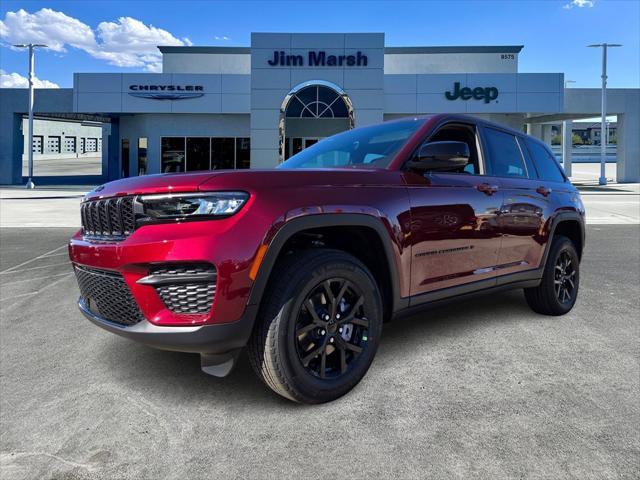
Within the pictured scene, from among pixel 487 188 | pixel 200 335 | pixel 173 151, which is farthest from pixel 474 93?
pixel 200 335

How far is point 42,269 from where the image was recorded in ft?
22.9

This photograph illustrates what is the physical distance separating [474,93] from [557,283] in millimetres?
27949

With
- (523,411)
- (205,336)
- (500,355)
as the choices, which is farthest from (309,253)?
(500,355)

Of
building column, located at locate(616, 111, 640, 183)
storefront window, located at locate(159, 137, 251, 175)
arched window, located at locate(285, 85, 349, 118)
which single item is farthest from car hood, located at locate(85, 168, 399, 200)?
building column, located at locate(616, 111, 640, 183)

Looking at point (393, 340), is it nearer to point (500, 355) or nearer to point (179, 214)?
point (500, 355)

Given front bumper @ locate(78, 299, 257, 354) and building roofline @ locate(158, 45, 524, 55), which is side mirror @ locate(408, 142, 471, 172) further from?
building roofline @ locate(158, 45, 524, 55)

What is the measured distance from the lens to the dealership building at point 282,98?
27.0 meters

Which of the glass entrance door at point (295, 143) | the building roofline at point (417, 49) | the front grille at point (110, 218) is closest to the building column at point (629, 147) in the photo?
the building roofline at point (417, 49)

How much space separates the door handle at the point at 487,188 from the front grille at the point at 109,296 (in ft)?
8.29

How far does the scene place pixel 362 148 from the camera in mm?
3732

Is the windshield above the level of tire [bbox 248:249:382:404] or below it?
above

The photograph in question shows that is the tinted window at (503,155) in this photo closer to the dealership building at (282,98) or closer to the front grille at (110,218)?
the front grille at (110,218)

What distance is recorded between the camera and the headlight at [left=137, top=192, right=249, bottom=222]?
2.42 metres

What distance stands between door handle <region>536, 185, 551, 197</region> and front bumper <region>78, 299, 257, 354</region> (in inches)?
122
